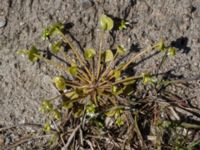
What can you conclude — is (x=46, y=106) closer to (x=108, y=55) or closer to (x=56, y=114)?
(x=56, y=114)

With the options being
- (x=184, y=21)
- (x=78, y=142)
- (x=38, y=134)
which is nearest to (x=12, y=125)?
(x=38, y=134)

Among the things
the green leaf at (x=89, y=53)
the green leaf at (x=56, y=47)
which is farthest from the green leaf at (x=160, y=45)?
the green leaf at (x=56, y=47)

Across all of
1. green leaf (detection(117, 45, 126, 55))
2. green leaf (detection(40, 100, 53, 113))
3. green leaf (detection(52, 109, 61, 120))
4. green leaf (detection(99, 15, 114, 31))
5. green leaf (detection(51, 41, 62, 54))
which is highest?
green leaf (detection(99, 15, 114, 31))

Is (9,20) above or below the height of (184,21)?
above

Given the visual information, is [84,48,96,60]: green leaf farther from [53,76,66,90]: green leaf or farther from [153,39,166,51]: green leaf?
[153,39,166,51]: green leaf

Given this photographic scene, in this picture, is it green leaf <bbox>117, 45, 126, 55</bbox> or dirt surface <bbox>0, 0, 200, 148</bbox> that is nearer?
green leaf <bbox>117, 45, 126, 55</bbox>

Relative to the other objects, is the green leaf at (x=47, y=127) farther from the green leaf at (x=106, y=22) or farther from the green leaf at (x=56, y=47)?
the green leaf at (x=106, y=22)

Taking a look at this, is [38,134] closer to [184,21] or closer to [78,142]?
→ [78,142]

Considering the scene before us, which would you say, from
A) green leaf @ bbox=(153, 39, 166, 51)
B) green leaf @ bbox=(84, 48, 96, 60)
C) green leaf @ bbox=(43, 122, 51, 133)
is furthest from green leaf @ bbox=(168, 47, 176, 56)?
green leaf @ bbox=(43, 122, 51, 133)
